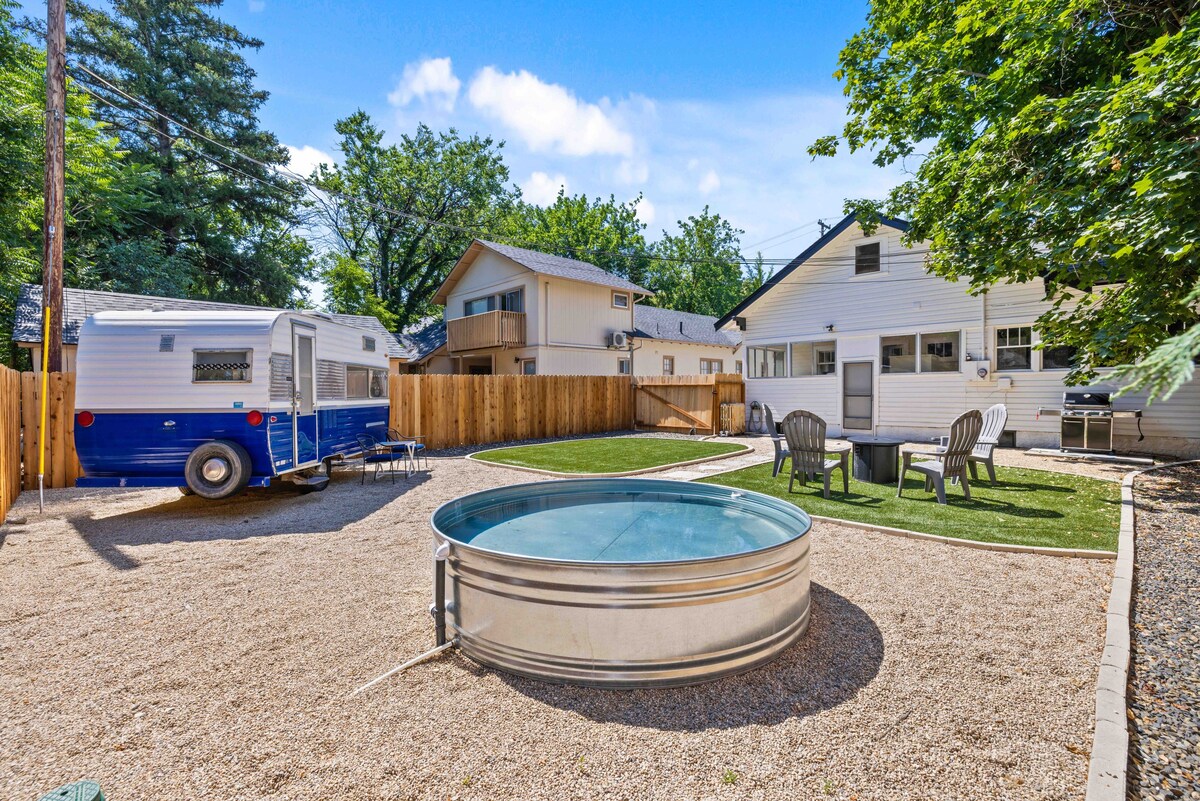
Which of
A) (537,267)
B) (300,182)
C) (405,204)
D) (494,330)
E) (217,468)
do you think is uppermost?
(300,182)

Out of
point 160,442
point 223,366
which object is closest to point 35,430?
point 160,442

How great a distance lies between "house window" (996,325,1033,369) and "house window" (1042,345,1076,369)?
0.26 m

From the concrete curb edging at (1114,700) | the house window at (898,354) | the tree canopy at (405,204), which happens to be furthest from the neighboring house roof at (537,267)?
the concrete curb edging at (1114,700)

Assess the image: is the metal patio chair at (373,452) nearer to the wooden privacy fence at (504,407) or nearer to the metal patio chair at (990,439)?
the wooden privacy fence at (504,407)

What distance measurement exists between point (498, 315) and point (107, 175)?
1262cm

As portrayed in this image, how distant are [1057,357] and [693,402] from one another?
8.73m

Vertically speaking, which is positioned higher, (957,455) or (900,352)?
(900,352)

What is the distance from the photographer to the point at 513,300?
66.9 feet

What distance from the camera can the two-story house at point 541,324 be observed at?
1950 centimetres

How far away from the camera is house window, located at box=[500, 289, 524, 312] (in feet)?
65.8

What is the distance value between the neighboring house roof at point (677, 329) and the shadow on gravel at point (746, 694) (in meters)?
20.0

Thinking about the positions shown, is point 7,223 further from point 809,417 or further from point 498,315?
point 809,417

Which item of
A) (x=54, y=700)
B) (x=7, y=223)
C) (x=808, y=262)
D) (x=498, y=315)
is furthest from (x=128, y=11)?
(x=54, y=700)

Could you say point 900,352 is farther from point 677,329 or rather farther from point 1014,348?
point 677,329
